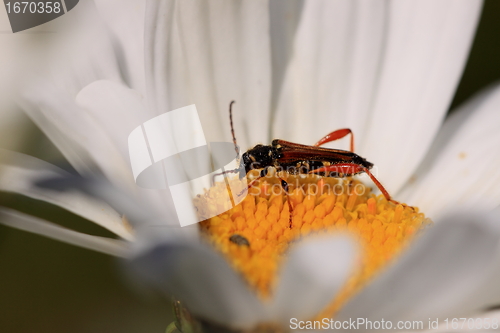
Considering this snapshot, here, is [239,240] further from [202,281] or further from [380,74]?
[380,74]

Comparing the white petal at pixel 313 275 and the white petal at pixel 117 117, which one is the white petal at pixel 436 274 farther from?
the white petal at pixel 117 117

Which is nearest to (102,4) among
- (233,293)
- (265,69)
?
(265,69)

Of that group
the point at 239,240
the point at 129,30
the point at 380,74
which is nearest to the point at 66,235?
the point at 239,240

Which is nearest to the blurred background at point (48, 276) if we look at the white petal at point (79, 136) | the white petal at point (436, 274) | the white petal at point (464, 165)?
the white petal at point (79, 136)

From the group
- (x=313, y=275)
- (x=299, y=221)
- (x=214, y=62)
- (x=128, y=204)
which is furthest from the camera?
(x=214, y=62)

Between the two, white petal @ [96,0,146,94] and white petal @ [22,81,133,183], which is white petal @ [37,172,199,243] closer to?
white petal @ [22,81,133,183]
